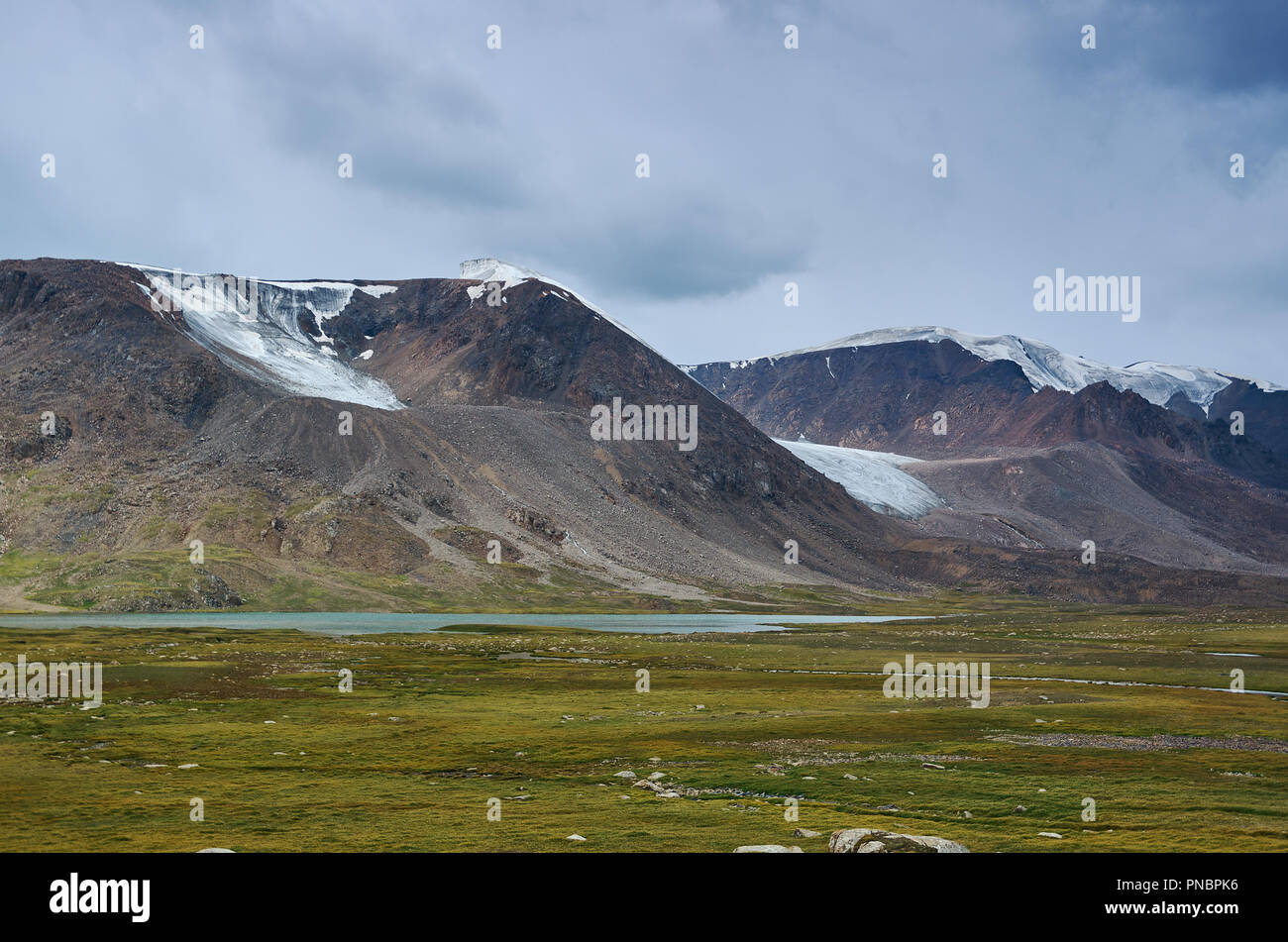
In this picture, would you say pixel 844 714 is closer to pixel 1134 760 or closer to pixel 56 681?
pixel 1134 760

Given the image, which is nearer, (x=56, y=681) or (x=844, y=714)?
(x=844, y=714)

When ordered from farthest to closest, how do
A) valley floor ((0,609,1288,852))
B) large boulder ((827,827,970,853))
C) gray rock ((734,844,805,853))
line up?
valley floor ((0,609,1288,852))
gray rock ((734,844,805,853))
large boulder ((827,827,970,853))

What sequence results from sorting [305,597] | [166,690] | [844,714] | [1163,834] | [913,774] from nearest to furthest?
[1163,834], [913,774], [844,714], [166,690], [305,597]

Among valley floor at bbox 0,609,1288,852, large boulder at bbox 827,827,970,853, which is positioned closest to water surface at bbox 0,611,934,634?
valley floor at bbox 0,609,1288,852

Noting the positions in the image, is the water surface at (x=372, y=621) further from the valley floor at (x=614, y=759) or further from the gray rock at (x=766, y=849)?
the gray rock at (x=766, y=849)

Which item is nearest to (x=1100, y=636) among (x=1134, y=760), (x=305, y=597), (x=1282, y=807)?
(x=1134, y=760)

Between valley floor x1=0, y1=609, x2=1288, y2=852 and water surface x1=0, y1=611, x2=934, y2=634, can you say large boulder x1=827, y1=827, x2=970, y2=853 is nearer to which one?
valley floor x1=0, y1=609, x2=1288, y2=852
